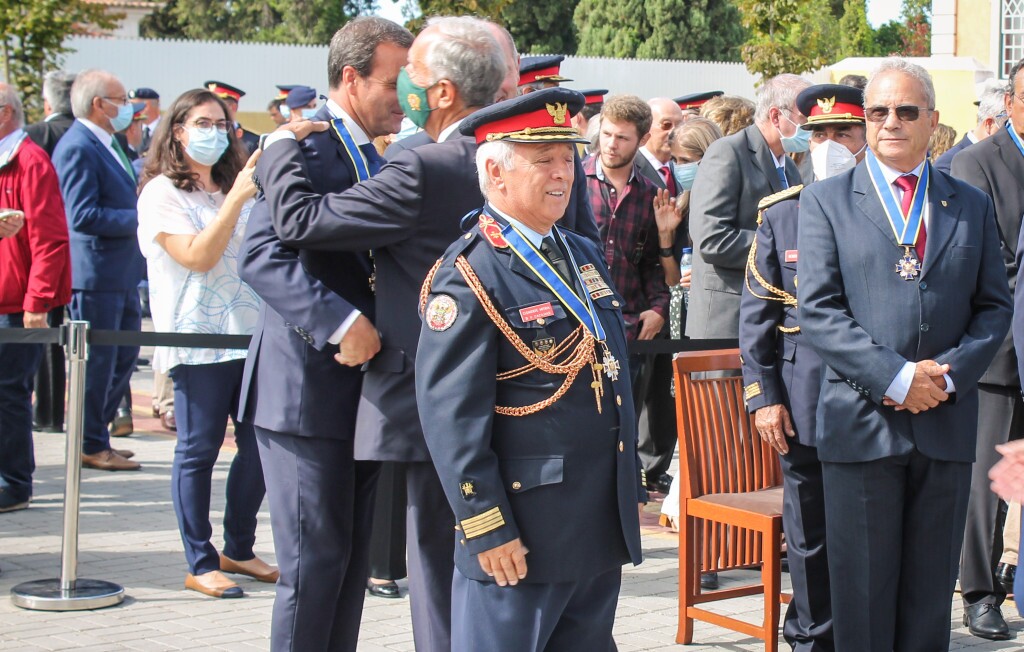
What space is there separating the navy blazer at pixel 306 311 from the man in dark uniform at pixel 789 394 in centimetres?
157

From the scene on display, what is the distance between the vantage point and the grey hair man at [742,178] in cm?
642

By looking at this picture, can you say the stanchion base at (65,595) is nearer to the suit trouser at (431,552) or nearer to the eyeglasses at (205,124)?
the eyeglasses at (205,124)

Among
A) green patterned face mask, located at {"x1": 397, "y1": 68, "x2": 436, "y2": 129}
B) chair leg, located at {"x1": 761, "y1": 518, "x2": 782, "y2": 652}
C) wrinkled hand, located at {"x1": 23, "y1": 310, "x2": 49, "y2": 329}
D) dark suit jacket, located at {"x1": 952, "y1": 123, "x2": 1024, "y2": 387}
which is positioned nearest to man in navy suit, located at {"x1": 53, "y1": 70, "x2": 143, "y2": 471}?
wrinkled hand, located at {"x1": 23, "y1": 310, "x2": 49, "y2": 329}

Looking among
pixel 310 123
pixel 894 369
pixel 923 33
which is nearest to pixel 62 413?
pixel 310 123

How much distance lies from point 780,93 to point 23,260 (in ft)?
13.3

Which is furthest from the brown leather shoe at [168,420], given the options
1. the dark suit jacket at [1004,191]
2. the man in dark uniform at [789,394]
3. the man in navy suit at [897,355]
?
the man in navy suit at [897,355]

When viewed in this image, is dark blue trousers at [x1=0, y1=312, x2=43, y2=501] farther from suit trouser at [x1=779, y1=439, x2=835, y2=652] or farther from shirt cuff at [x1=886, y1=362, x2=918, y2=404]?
shirt cuff at [x1=886, y1=362, x2=918, y2=404]

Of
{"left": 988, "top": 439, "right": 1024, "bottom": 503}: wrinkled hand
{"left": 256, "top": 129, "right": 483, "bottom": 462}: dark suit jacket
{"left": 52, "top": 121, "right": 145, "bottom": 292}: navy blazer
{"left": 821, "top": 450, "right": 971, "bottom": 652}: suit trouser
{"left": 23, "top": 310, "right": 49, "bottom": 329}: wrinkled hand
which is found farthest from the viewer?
{"left": 52, "top": 121, "right": 145, "bottom": 292}: navy blazer

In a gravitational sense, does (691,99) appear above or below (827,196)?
above

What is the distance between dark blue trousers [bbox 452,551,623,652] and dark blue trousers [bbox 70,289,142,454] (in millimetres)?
5415

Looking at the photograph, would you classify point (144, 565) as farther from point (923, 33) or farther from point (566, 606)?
point (923, 33)

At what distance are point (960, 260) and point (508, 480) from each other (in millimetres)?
1933

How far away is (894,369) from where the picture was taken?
Result: 422cm

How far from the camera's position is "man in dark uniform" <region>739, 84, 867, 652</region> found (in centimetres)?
477
